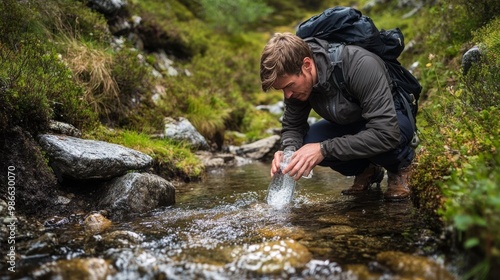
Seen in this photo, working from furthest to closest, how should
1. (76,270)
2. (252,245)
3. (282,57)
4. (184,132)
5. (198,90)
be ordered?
(198,90) < (184,132) < (282,57) < (252,245) < (76,270)

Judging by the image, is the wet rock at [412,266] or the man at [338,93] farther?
the man at [338,93]

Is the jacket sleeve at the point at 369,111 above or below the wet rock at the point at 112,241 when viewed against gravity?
above

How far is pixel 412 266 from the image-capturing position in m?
2.54

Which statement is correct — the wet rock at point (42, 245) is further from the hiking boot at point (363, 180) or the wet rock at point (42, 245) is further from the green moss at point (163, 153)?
the hiking boot at point (363, 180)

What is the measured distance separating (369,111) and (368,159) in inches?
43.5

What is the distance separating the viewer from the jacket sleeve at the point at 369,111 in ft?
12.5

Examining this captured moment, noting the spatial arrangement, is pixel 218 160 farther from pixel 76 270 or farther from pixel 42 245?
pixel 76 270

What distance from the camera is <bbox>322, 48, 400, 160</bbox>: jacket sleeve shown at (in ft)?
12.5

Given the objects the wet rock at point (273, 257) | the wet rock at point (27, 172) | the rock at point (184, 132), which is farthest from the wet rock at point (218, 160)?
the wet rock at point (273, 257)

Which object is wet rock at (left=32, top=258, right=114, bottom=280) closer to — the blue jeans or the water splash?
the water splash

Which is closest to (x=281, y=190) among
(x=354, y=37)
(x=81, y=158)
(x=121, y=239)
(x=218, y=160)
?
(x=354, y=37)

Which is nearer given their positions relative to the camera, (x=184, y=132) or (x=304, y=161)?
(x=304, y=161)

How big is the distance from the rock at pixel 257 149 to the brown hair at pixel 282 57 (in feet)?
19.7

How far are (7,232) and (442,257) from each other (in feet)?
10.5
